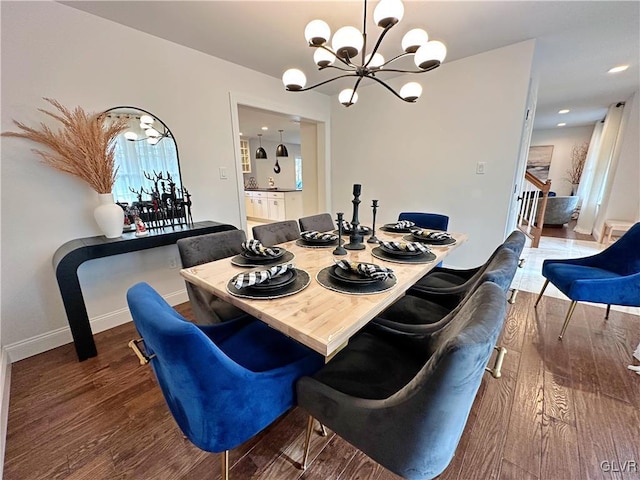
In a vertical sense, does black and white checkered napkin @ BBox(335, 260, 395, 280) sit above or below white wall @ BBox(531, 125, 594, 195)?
below

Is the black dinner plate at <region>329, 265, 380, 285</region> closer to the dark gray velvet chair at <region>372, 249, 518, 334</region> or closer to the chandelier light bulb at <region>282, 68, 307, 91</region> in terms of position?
the dark gray velvet chair at <region>372, 249, 518, 334</region>

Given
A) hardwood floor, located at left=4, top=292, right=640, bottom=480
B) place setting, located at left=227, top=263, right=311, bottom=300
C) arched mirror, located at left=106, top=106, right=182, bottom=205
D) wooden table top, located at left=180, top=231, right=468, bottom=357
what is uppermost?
arched mirror, located at left=106, top=106, right=182, bottom=205

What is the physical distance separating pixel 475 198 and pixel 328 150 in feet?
7.19

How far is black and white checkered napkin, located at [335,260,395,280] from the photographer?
3.72ft

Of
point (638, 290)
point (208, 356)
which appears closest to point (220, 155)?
point (208, 356)

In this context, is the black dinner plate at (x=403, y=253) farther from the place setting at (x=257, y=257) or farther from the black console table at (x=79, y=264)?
the black console table at (x=79, y=264)

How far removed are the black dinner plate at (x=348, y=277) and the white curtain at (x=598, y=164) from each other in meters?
6.42

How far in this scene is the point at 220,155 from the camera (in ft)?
9.05

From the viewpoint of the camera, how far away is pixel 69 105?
1.88 meters

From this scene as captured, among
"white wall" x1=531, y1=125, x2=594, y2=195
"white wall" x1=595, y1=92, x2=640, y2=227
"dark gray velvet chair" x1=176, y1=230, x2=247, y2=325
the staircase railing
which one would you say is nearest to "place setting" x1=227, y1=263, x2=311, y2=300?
"dark gray velvet chair" x1=176, y1=230, x2=247, y2=325

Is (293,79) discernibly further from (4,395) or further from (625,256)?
(625,256)

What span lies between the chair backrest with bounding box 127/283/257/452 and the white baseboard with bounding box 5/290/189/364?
1.79 m

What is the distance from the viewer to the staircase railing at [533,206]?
13.2ft

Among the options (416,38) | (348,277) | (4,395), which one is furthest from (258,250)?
(4,395)
